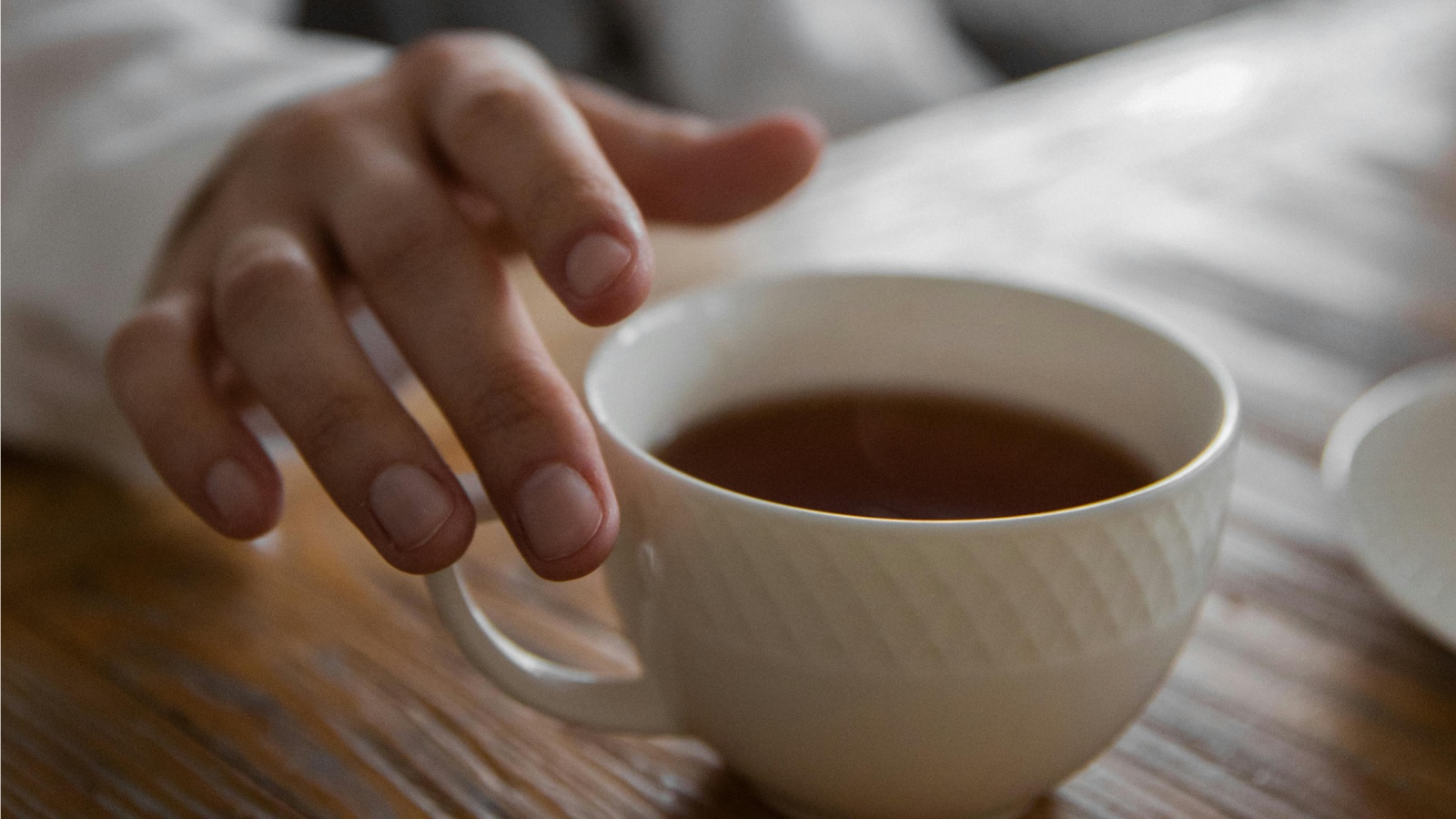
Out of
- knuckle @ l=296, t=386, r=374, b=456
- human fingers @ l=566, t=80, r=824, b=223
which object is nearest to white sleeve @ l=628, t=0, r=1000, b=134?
human fingers @ l=566, t=80, r=824, b=223

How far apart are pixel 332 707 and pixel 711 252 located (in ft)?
1.16

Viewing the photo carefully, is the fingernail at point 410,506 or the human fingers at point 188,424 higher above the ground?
the fingernail at point 410,506

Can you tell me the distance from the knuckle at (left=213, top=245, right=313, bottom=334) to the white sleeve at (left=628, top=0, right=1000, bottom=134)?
103cm

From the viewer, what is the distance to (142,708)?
32 cm

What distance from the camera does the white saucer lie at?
0.32m

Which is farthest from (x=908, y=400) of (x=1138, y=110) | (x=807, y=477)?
(x=1138, y=110)

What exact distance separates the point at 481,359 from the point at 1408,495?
265 millimetres

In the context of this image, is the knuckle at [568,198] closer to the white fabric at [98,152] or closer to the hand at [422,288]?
the hand at [422,288]

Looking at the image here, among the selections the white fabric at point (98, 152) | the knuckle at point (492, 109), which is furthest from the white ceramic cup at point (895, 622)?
the white fabric at point (98, 152)

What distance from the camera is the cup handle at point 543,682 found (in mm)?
279

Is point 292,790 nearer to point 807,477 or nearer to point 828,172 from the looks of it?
point 807,477

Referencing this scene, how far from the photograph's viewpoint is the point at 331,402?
33 cm

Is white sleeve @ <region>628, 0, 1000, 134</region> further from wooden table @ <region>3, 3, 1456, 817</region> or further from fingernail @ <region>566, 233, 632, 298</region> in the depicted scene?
fingernail @ <region>566, 233, 632, 298</region>

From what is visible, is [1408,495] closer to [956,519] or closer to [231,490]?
[956,519]
